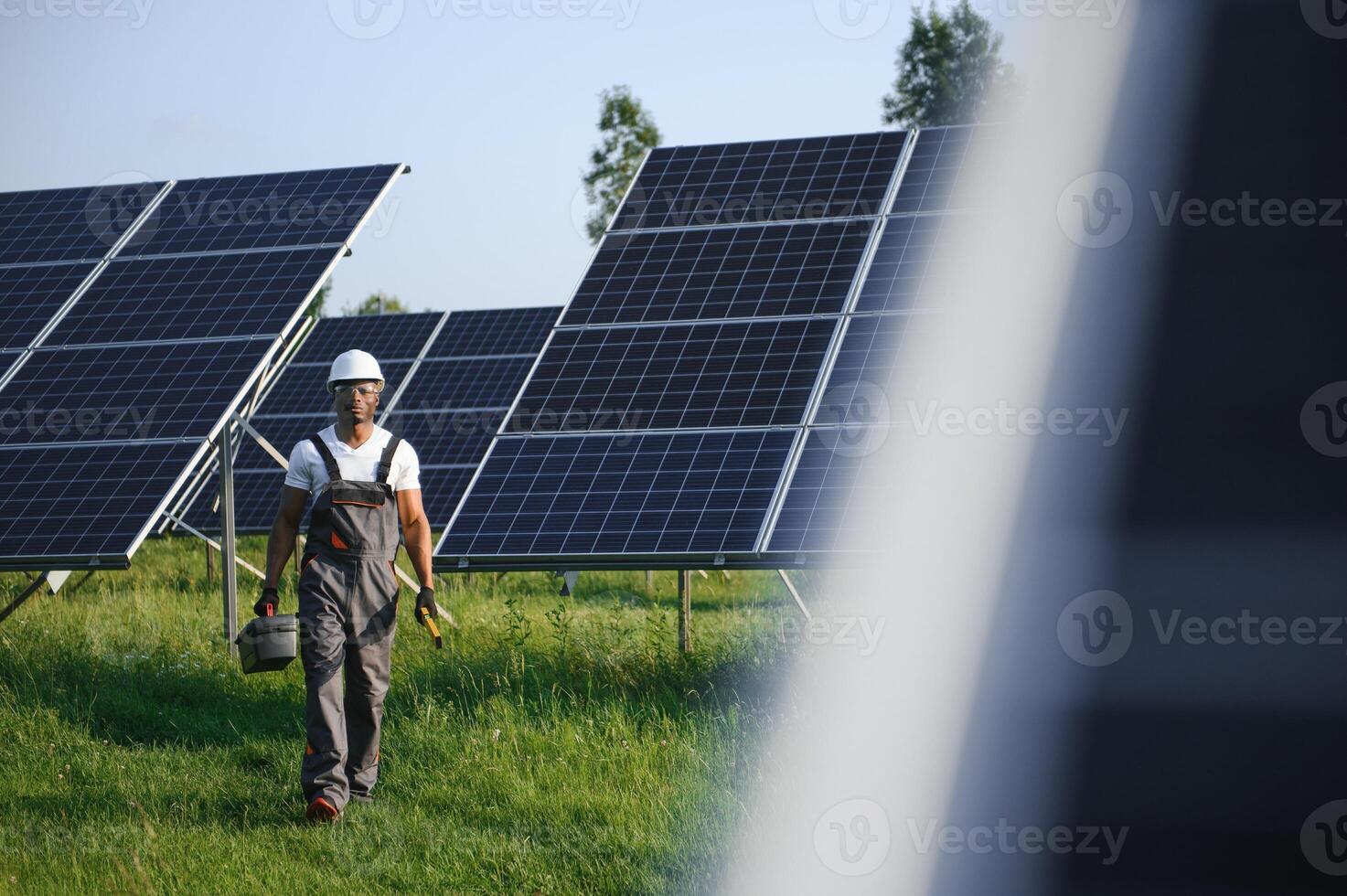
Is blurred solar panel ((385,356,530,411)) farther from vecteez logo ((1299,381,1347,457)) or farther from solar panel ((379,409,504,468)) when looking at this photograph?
vecteez logo ((1299,381,1347,457))

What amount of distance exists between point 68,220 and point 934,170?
10.4 meters

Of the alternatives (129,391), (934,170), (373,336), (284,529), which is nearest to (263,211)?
(129,391)

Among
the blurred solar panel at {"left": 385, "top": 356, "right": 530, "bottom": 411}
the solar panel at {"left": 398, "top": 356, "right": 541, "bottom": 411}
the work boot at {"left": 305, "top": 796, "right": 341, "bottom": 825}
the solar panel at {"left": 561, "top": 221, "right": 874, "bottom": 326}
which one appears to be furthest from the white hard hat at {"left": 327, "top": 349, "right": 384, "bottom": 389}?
the blurred solar panel at {"left": 385, "top": 356, "right": 530, "bottom": 411}

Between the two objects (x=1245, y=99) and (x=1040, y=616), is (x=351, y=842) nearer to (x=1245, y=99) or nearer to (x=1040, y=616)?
(x=1040, y=616)

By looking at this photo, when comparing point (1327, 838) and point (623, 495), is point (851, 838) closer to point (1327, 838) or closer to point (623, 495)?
point (1327, 838)

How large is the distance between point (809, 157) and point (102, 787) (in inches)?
342

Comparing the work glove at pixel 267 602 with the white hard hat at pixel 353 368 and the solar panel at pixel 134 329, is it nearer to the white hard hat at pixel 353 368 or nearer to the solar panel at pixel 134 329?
the white hard hat at pixel 353 368

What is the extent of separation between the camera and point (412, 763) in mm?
8234

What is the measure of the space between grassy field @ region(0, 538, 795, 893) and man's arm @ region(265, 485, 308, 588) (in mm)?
1310

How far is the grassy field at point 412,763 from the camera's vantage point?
632 cm

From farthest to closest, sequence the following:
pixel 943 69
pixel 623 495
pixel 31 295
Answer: pixel 943 69 < pixel 31 295 < pixel 623 495

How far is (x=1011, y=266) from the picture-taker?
8.11ft

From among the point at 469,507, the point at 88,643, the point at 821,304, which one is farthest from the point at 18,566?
the point at 821,304

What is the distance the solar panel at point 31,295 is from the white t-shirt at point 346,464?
7.76 metres
